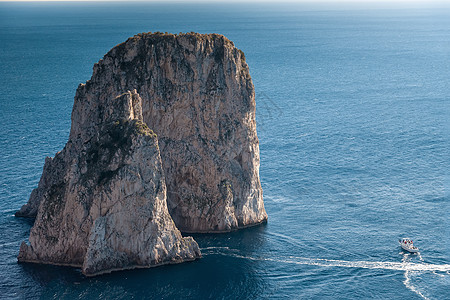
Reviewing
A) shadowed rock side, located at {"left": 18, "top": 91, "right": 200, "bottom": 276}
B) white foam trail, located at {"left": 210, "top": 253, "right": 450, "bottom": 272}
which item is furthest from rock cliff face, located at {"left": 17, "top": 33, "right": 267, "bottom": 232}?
white foam trail, located at {"left": 210, "top": 253, "right": 450, "bottom": 272}

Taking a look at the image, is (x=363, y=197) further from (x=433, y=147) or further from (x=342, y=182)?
(x=433, y=147)

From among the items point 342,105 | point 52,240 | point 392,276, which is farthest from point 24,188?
point 342,105

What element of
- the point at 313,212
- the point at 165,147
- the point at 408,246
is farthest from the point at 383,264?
the point at 165,147

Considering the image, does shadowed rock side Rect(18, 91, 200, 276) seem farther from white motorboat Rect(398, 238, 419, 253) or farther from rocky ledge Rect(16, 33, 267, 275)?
white motorboat Rect(398, 238, 419, 253)

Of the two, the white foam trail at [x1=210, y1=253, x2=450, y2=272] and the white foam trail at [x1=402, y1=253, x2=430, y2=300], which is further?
the white foam trail at [x1=210, y1=253, x2=450, y2=272]

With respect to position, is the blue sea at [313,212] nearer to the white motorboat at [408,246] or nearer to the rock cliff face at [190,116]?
the white motorboat at [408,246]

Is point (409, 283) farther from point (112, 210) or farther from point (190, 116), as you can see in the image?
point (190, 116)

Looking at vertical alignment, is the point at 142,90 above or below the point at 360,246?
above
